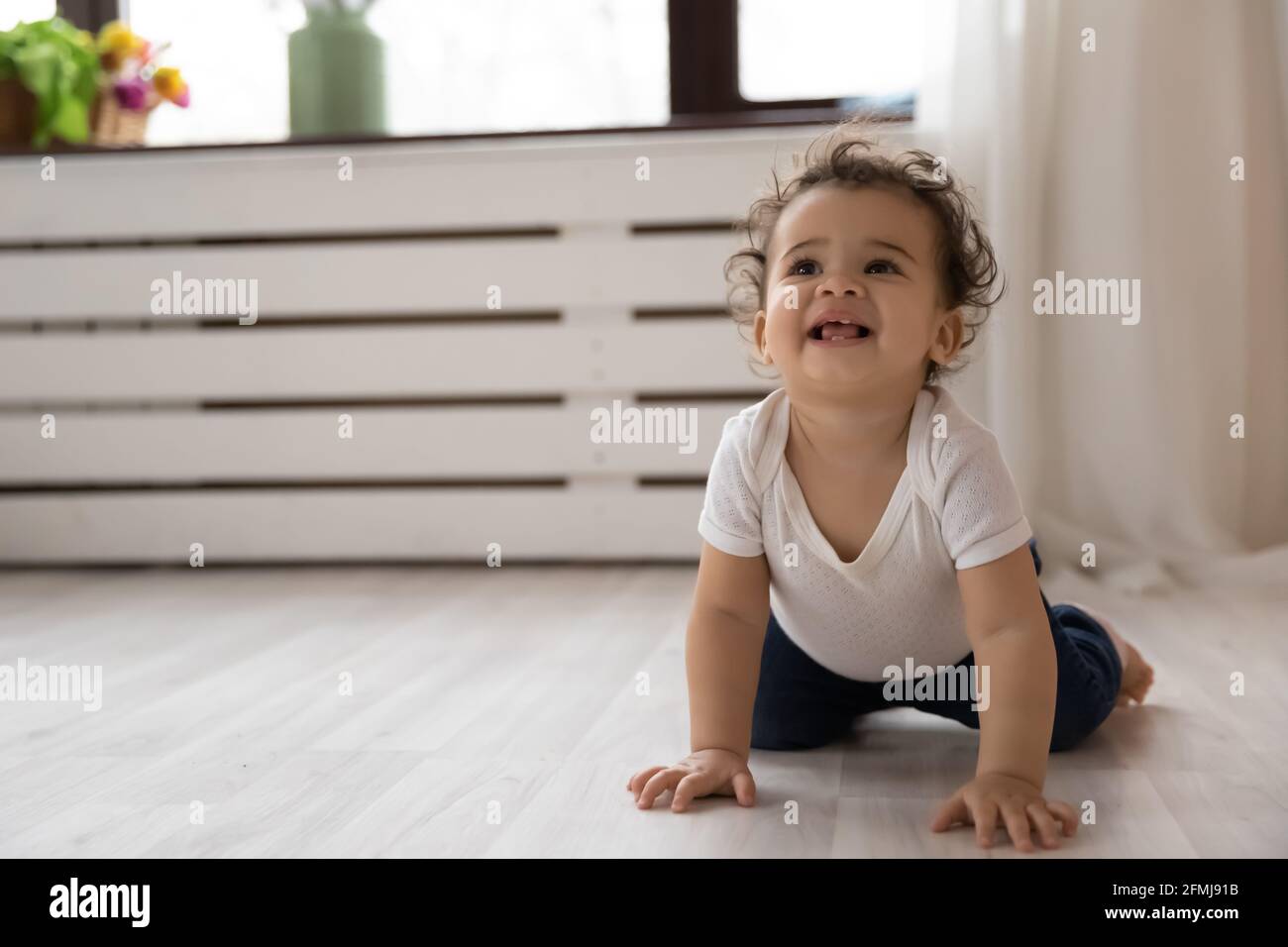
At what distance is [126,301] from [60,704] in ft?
3.57

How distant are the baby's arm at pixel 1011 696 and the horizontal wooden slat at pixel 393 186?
123 cm

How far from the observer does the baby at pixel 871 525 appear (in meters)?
0.89

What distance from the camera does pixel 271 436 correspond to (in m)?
2.16

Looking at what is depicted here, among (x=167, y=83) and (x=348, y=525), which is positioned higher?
(x=167, y=83)

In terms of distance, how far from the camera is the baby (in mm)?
892

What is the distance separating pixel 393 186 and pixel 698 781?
4.72ft

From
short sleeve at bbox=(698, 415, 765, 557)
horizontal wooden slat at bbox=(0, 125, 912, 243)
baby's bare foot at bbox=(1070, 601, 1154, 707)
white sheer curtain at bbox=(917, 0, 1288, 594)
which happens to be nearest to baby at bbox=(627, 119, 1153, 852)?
short sleeve at bbox=(698, 415, 765, 557)

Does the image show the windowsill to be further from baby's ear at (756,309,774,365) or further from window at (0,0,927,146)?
baby's ear at (756,309,774,365)

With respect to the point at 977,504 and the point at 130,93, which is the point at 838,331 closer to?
the point at 977,504

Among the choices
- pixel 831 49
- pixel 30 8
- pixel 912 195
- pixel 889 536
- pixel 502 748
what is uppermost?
pixel 30 8

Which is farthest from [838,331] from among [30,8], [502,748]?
[30,8]

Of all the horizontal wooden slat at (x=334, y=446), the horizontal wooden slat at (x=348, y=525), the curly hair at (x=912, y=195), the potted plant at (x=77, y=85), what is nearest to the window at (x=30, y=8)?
the potted plant at (x=77, y=85)

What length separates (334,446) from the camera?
7.05 ft
